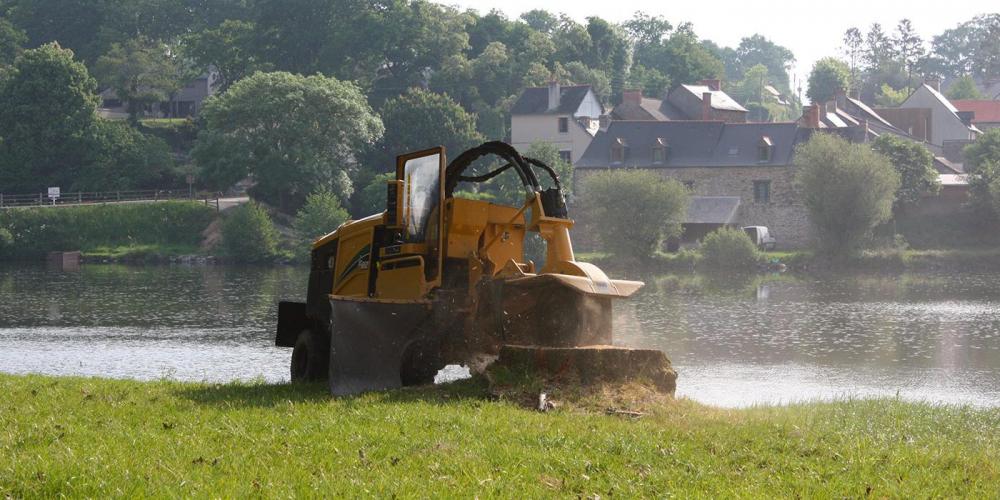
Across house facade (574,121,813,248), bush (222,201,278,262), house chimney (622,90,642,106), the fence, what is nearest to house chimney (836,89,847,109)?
house chimney (622,90,642,106)

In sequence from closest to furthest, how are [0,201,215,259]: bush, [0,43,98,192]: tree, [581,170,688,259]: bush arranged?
[581,170,688,259]: bush, [0,201,215,259]: bush, [0,43,98,192]: tree

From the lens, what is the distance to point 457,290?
16.3 m

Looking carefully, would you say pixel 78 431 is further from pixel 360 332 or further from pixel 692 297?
pixel 692 297

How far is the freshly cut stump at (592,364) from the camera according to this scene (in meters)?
14.3

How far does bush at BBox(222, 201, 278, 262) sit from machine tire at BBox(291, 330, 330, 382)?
61.3m

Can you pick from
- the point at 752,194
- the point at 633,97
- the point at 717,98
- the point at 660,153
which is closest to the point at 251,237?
the point at 660,153

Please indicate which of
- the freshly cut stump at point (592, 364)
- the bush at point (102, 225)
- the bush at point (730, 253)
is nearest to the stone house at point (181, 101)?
the bush at point (102, 225)

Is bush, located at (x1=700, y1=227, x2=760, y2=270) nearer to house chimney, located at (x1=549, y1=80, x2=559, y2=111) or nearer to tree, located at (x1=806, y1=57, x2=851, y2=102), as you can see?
house chimney, located at (x1=549, y1=80, x2=559, y2=111)

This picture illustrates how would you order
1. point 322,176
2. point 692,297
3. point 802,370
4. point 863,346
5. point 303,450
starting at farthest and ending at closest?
point 322,176
point 692,297
point 863,346
point 802,370
point 303,450

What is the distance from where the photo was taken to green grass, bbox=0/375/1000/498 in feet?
32.4

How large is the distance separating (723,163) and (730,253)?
1451cm

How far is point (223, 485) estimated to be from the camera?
9859 mm

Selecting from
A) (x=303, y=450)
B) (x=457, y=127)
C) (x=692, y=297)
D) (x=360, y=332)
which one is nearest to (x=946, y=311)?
(x=692, y=297)

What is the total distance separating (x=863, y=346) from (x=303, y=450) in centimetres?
2796
